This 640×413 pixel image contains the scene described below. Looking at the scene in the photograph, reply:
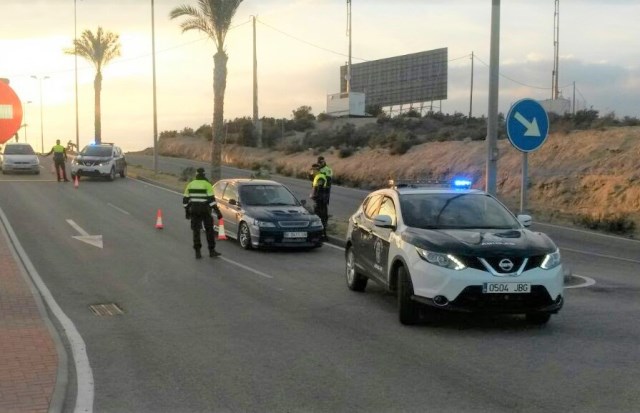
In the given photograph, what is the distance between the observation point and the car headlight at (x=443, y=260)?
8.91 meters

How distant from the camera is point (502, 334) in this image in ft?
29.7

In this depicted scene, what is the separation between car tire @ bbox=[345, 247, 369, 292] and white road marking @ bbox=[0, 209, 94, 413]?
420 cm

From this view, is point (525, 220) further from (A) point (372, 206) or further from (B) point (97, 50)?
(B) point (97, 50)

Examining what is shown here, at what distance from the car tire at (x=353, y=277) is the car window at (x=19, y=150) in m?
31.6

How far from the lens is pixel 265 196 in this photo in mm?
18562

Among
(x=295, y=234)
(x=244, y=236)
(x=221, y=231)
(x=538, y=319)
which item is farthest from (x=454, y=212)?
(x=221, y=231)

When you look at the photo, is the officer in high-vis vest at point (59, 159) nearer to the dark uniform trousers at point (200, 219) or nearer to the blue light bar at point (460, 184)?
the dark uniform trousers at point (200, 219)

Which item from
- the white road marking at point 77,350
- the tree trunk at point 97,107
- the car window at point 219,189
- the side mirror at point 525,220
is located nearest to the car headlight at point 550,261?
the side mirror at point 525,220

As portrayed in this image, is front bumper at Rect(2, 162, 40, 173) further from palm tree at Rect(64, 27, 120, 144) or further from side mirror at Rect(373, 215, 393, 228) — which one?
side mirror at Rect(373, 215, 393, 228)

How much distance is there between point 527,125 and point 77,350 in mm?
7569

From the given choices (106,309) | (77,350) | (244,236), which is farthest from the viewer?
(244,236)

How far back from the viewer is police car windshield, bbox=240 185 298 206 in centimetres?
1830

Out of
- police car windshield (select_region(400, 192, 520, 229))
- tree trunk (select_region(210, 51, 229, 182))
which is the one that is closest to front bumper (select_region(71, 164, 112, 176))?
tree trunk (select_region(210, 51, 229, 182))

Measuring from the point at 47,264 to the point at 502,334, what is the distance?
948cm
